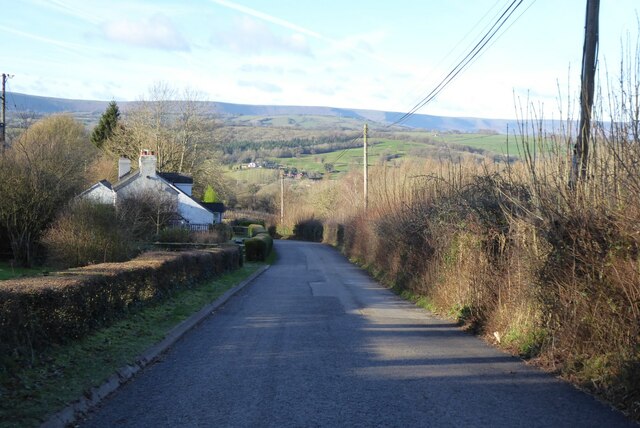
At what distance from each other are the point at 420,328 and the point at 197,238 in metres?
26.0

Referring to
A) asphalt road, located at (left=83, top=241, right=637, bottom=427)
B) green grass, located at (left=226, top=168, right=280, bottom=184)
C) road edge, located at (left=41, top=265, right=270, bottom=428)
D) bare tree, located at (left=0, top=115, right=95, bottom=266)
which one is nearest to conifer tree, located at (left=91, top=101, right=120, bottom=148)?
bare tree, located at (left=0, top=115, right=95, bottom=266)

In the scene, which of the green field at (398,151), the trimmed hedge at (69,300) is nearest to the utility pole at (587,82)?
the trimmed hedge at (69,300)

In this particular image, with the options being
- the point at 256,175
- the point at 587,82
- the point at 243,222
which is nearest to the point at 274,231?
the point at 243,222

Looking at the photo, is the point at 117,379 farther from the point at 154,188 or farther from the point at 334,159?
the point at 334,159

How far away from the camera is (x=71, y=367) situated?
26.7ft

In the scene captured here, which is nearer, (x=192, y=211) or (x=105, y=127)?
(x=192, y=211)

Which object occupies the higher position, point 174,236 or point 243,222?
point 174,236

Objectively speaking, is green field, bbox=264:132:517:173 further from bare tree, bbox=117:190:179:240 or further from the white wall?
bare tree, bbox=117:190:179:240

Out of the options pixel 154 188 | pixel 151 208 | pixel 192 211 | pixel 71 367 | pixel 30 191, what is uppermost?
pixel 154 188

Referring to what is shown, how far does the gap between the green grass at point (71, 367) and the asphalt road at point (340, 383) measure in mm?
413

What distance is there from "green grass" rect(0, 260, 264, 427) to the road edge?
8 centimetres

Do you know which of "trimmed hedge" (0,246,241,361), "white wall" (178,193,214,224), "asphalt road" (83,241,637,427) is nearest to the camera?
"asphalt road" (83,241,637,427)

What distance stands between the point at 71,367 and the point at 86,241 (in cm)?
1598

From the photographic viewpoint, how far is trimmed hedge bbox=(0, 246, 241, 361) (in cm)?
783
